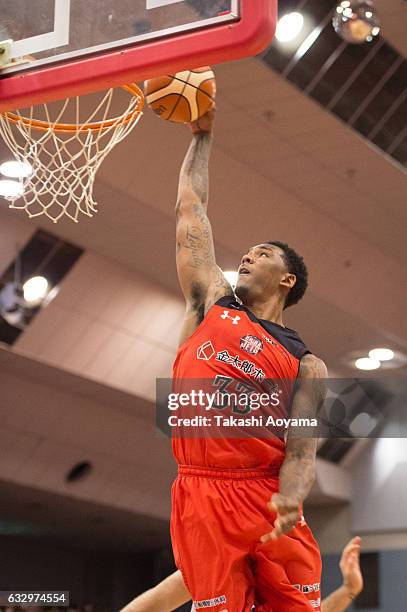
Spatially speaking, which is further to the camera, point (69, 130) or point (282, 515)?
point (69, 130)

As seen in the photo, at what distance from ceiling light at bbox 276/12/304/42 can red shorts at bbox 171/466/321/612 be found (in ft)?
21.9

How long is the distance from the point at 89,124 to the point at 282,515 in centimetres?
357

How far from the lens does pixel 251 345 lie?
3.59 metres

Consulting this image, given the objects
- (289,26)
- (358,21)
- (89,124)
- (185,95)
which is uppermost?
(289,26)

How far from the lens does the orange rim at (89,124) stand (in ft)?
18.6

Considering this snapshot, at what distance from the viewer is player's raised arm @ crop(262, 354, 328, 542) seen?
3197 mm

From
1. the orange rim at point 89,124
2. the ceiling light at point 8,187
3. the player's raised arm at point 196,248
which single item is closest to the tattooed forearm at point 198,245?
the player's raised arm at point 196,248

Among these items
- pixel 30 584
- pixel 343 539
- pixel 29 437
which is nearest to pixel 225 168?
pixel 29 437

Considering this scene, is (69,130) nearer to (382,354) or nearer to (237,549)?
(237,549)

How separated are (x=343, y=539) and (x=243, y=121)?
11.7 metres

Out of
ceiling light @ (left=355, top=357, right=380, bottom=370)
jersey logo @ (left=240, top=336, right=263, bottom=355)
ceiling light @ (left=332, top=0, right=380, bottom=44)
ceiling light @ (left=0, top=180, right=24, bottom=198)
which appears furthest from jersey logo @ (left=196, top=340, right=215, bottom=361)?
ceiling light @ (left=355, top=357, right=380, bottom=370)

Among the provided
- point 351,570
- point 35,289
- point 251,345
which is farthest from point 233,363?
point 35,289

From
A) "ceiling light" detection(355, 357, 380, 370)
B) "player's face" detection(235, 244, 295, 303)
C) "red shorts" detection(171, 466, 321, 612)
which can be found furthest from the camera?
"ceiling light" detection(355, 357, 380, 370)

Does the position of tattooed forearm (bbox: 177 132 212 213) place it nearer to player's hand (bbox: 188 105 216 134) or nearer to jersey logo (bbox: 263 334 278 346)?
player's hand (bbox: 188 105 216 134)
